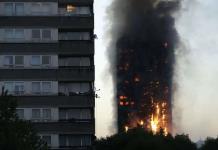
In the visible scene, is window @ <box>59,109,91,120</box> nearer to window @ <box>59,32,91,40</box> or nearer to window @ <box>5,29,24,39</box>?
window @ <box>59,32,91,40</box>

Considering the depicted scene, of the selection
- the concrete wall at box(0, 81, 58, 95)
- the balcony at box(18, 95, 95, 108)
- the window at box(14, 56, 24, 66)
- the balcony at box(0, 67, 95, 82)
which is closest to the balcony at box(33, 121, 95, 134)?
the balcony at box(18, 95, 95, 108)

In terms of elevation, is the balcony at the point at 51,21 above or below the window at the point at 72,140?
above

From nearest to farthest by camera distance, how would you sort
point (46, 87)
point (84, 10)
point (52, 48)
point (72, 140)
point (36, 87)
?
point (72, 140)
point (36, 87)
point (46, 87)
point (52, 48)
point (84, 10)

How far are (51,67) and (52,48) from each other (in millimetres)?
1909

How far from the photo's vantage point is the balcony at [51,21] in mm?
73375

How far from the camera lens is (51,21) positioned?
7388cm

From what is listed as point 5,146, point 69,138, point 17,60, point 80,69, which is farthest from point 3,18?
point 5,146

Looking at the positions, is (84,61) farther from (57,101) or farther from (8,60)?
(8,60)

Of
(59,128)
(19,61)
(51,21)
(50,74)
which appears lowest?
(59,128)

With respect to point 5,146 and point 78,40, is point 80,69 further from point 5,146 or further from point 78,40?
point 5,146

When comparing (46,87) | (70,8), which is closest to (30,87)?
(46,87)

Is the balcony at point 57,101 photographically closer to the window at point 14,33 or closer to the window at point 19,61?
the window at point 19,61

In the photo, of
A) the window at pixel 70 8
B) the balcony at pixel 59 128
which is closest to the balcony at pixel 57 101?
the balcony at pixel 59 128

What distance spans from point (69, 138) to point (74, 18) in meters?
12.0
